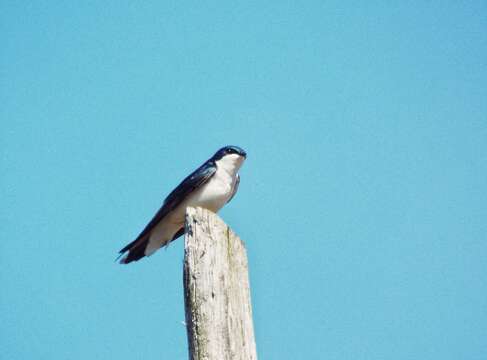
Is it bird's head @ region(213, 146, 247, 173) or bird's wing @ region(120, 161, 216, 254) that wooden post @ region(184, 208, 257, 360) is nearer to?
bird's wing @ region(120, 161, 216, 254)

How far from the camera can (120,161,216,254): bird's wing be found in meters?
6.70

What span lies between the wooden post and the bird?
2966mm

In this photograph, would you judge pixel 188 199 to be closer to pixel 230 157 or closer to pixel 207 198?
pixel 207 198

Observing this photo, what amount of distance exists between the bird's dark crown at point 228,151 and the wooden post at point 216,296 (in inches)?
135

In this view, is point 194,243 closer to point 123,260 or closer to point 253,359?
point 253,359

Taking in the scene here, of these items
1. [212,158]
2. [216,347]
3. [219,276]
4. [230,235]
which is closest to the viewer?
[216,347]

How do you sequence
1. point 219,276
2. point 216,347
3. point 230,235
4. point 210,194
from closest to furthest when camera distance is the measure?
1. point 216,347
2. point 219,276
3. point 230,235
4. point 210,194

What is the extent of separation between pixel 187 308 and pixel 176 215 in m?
3.52

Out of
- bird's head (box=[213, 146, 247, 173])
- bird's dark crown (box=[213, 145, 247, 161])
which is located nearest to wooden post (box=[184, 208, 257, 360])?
bird's head (box=[213, 146, 247, 173])

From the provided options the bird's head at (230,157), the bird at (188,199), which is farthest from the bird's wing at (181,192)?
the bird's head at (230,157)

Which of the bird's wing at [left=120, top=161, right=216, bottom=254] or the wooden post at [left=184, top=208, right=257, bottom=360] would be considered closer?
the wooden post at [left=184, top=208, right=257, bottom=360]

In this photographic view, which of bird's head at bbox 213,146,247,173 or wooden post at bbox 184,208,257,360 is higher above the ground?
bird's head at bbox 213,146,247,173

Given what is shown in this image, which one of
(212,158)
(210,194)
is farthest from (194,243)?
(212,158)

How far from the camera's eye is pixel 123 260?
695cm
